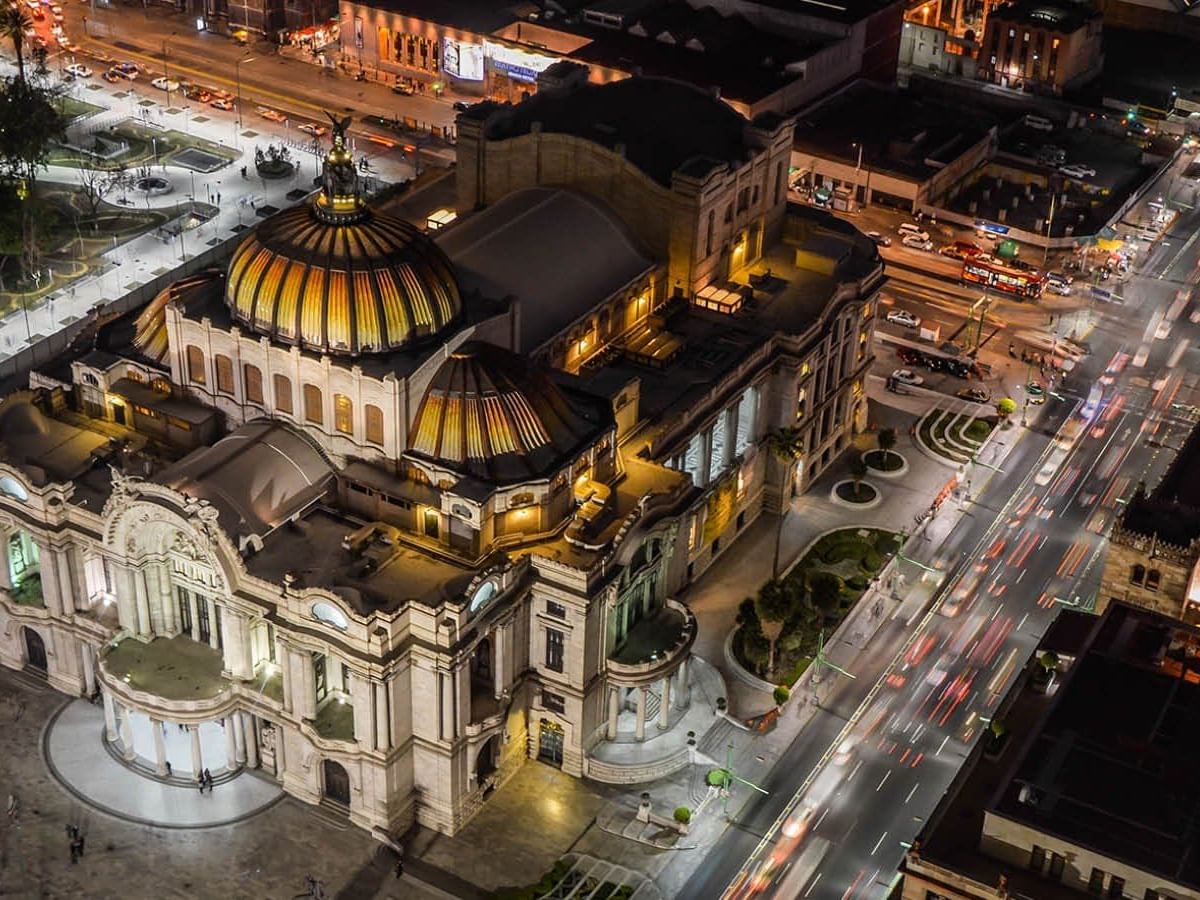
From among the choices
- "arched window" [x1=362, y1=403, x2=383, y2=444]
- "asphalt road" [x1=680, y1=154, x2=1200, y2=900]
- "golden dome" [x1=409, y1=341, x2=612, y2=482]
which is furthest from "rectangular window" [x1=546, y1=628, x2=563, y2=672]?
"arched window" [x1=362, y1=403, x2=383, y2=444]

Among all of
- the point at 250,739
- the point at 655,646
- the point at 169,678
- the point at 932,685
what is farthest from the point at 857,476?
the point at 169,678

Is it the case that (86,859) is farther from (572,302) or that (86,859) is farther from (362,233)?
(572,302)

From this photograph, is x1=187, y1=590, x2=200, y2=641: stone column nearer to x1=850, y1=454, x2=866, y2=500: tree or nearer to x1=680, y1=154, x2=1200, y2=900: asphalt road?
x1=680, y1=154, x2=1200, y2=900: asphalt road

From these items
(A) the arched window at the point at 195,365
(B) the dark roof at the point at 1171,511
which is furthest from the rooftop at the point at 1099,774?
(A) the arched window at the point at 195,365

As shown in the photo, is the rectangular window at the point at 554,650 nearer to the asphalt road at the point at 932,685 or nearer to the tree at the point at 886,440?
the asphalt road at the point at 932,685

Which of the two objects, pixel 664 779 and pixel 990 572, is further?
pixel 990 572

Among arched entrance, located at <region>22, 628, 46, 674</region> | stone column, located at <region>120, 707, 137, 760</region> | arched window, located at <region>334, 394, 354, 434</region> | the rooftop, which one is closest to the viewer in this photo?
the rooftop

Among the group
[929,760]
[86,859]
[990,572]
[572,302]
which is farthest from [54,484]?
[990,572]
